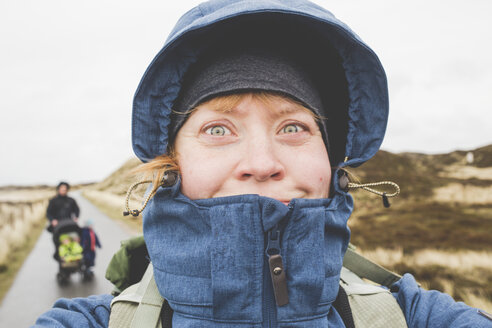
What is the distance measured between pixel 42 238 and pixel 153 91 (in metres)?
14.1

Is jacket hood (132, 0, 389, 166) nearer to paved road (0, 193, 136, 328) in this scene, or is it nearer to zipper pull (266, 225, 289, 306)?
zipper pull (266, 225, 289, 306)

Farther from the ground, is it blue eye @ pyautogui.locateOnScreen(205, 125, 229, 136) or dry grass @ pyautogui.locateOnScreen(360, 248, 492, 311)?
blue eye @ pyautogui.locateOnScreen(205, 125, 229, 136)

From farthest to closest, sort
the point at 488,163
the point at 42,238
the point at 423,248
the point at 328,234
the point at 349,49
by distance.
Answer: the point at 488,163
the point at 42,238
the point at 423,248
the point at 349,49
the point at 328,234

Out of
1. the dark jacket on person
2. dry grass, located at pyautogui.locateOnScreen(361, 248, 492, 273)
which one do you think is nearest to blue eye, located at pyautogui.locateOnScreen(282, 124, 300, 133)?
dry grass, located at pyautogui.locateOnScreen(361, 248, 492, 273)

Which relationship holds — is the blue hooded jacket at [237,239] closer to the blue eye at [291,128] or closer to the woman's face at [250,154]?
the woman's face at [250,154]

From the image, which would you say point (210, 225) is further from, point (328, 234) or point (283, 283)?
point (328, 234)

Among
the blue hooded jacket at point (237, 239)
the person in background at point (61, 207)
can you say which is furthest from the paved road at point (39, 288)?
the blue hooded jacket at point (237, 239)

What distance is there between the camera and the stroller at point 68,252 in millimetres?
7051

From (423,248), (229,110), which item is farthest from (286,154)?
(423,248)

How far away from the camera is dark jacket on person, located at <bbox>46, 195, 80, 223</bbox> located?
8.87 meters

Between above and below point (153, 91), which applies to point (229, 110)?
below

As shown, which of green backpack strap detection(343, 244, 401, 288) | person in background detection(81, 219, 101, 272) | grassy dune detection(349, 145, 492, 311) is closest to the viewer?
green backpack strap detection(343, 244, 401, 288)

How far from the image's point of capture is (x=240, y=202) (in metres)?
1.24

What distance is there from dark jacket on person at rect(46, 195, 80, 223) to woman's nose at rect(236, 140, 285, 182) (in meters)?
9.19
